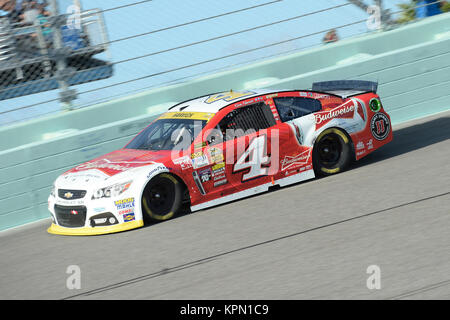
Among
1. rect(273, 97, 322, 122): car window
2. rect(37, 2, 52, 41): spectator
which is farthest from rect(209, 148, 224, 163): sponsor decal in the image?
rect(37, 2, 52, 41): spectator

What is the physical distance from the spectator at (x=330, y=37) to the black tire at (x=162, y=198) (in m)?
5.44

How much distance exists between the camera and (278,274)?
17.2 ft

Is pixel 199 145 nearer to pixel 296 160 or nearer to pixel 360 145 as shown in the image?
pixel 296 160

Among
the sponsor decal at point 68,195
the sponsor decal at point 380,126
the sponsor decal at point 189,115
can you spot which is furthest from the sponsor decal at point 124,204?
the sponsor decal at point 380,126

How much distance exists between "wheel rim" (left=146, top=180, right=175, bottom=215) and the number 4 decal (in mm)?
861

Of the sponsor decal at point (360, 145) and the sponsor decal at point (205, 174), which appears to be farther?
the sponsor decal at point (360, 145)

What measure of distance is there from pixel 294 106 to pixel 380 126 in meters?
1.35

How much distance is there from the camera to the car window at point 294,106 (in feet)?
27.1

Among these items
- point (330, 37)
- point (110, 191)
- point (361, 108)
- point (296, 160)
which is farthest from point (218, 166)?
point (330, 37)

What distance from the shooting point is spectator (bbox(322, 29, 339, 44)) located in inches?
459

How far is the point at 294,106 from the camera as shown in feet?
27.6

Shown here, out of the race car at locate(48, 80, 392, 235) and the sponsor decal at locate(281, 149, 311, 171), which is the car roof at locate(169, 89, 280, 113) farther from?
the sponsor decal at locate(281, 149, 311, 171)

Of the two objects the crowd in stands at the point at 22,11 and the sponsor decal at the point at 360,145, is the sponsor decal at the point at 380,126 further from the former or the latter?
the crowd in stands at the point at 22,11

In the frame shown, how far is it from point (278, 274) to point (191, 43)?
5.78 meters
